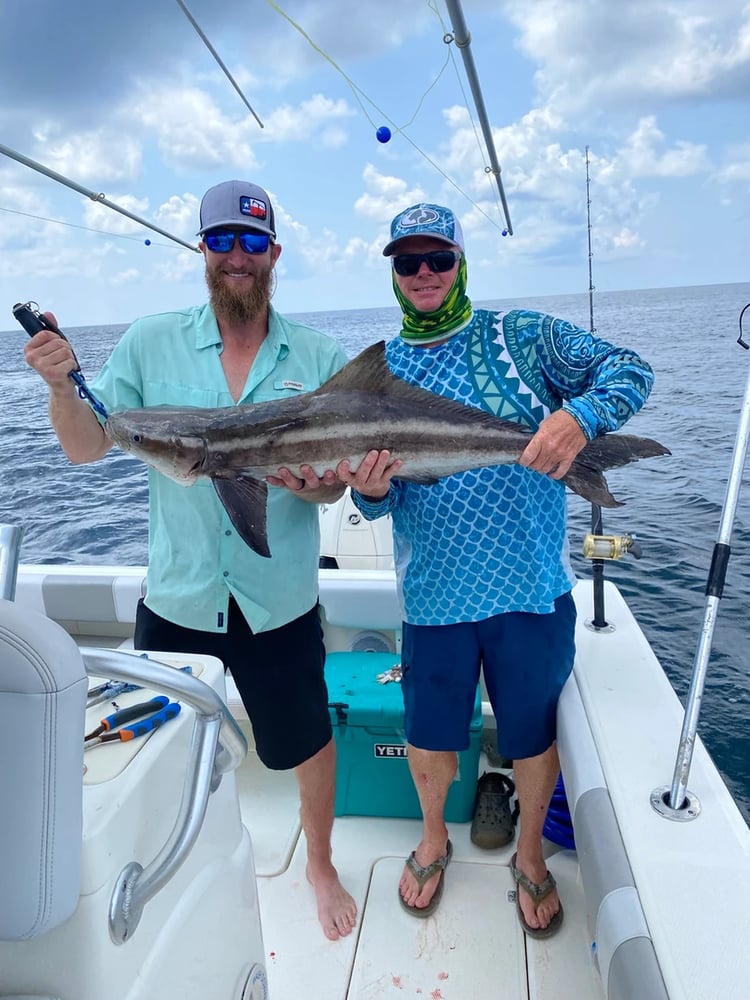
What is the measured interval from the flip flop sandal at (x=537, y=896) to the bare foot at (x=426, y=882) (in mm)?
339

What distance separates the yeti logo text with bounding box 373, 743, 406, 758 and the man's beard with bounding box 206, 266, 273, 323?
205cm

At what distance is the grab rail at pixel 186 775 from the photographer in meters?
1.38

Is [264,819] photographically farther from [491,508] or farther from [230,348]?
[230,348]

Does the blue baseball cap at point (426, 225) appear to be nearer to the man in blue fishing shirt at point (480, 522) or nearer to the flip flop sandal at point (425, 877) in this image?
the man in blue fishing shirt at point (480, 522)

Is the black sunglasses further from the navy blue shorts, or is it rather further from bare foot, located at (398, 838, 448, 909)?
bare foot, located at (398, 838, 448, 909)

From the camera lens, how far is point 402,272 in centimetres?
265

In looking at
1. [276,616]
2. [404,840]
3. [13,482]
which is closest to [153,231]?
[276,616]

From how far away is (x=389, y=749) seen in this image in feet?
10.9

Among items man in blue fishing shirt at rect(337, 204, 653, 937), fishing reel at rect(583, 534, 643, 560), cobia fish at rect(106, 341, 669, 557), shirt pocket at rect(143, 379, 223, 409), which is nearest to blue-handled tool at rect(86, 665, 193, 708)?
cobia fish at rect(106, 341, 669, 557)

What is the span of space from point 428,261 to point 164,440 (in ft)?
3.90

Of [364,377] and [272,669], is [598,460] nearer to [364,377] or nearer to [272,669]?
[364,377]

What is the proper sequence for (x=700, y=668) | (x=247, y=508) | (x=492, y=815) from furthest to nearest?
(x=492, y=815) < (x=247, y=508) < (x=700, y=668)

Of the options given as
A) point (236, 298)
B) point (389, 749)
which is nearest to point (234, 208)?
point (236, 298)

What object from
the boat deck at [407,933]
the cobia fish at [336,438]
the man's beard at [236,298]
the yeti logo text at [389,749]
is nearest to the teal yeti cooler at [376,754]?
the yeti logo text at [389,749]
